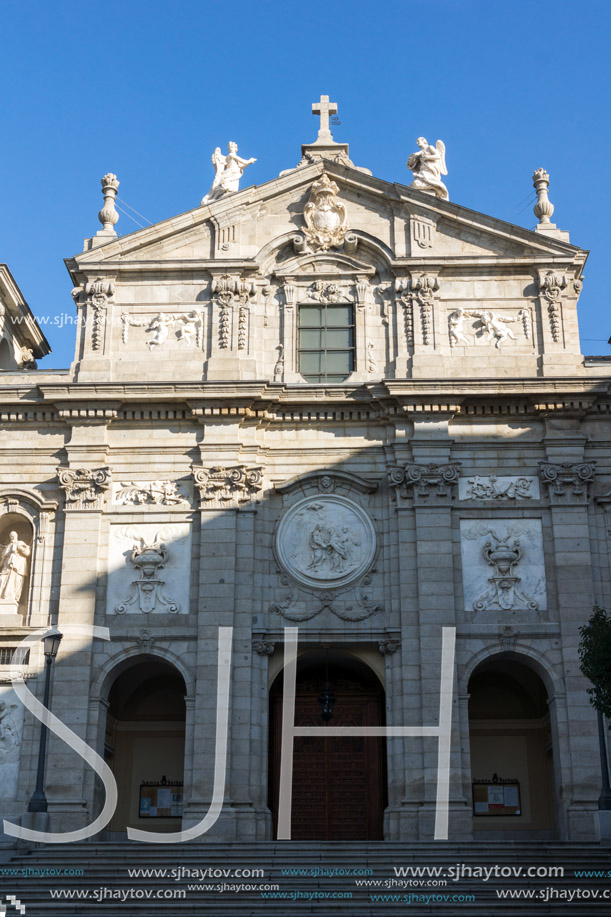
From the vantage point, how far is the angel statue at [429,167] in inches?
1195

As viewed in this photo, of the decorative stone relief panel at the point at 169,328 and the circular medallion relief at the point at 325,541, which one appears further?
the decorative stone relief panel at the point at 169,328

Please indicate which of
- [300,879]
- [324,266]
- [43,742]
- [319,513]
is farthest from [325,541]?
[300,879]

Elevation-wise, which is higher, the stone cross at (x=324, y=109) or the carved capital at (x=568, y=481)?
the stone cross at (x=324, y=109)

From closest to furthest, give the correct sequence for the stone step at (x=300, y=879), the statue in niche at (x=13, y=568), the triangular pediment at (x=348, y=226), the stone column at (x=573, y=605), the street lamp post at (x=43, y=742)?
the stone step at (x=300, y=879) < the street lamp post at (x=43, y=742) < the stone column at (x=573, y=605) < the statue in niche at (x=13, y=568) < the triangular pediment at (x=348, y=226)

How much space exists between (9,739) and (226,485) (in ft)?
24.4

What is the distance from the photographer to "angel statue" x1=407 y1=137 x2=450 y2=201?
1195 inches

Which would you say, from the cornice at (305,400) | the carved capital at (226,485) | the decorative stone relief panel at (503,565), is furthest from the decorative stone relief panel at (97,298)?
the decorative stone relief panel at (503,565)

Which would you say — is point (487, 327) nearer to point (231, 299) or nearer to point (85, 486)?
point (231, 299)

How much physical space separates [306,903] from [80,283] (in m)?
16.8

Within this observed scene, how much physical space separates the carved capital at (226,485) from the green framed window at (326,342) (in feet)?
10.2

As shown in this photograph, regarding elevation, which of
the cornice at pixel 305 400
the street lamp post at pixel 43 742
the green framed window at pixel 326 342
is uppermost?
the green framed window at pixel 326 342

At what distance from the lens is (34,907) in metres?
19.6

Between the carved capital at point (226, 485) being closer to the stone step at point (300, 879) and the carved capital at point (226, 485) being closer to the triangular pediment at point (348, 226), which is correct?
the triangular pediment at point (348, 226)

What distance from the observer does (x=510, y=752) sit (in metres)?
28.5
